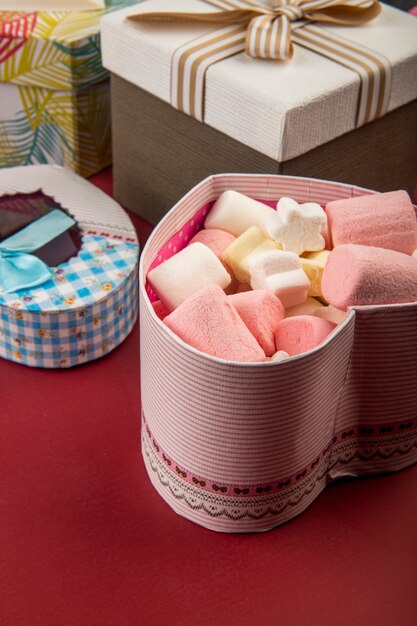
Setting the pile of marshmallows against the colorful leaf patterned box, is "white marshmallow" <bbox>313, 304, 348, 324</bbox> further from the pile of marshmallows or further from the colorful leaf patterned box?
the colorful leaf patterned box

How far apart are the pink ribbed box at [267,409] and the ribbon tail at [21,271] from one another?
Result: 0.18m

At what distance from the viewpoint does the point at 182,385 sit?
0.68m

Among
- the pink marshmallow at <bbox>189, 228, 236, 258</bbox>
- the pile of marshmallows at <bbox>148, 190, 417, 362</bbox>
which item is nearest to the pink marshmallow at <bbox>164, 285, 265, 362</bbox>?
the pile of marshmallows at <bbox>148, 190, 417, 362</bbox>

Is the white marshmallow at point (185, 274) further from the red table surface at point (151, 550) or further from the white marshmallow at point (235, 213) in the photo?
the red table surface at point (151, 550)

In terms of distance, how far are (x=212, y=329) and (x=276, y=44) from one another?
38cm

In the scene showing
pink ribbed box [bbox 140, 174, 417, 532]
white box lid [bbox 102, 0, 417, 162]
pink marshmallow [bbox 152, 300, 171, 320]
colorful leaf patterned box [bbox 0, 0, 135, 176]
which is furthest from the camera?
colorful leaf patterned box [bbox 0, 0, 135, 176]

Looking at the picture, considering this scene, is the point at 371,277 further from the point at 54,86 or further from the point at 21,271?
the point at 54,86

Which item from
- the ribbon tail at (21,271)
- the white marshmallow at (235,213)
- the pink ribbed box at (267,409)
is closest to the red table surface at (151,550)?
the pink ribbed box at (267,409)

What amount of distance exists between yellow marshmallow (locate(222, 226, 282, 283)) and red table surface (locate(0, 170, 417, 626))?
0.21m

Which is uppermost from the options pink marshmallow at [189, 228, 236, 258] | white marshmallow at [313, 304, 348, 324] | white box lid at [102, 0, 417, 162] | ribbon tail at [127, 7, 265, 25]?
ribbon tail at [127, 7, 265, 25]

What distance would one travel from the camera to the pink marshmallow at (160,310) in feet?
2.53

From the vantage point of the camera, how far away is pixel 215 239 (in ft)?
2.67

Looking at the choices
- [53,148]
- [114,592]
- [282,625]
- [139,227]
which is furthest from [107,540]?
[53,148]

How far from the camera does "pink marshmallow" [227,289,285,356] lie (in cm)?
73
